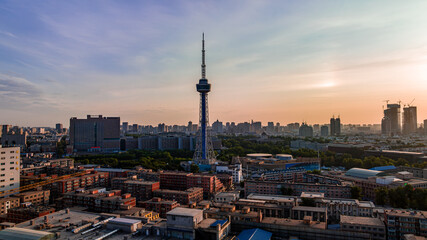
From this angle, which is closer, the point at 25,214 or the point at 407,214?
the point at 407,214

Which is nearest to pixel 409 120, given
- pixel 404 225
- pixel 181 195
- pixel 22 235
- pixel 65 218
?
pixel 404 225

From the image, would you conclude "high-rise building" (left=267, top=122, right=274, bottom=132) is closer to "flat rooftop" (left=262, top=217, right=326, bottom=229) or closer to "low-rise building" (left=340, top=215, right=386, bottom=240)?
"low-rise building" (left=340, top=215, right=386, bottom=240)

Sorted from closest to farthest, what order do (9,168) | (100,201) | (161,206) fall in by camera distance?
(161,206) → (100,201) → (9,168)

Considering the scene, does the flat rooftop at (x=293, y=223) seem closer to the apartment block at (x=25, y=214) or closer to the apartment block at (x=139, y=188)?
the apartment block at (x=139, y=188)

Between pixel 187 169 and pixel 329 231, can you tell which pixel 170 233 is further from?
pixel 187 169

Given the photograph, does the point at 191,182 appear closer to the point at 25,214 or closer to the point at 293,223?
the point at 25,214

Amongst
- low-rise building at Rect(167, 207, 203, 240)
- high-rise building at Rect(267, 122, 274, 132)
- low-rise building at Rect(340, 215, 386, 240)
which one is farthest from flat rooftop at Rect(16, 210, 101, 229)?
high-rise building at Rect(267, 122, 274, 132)
